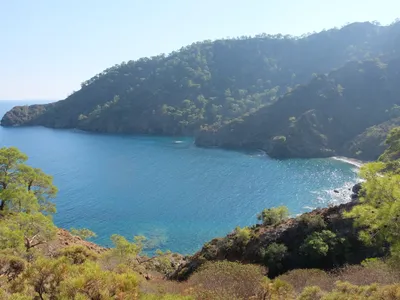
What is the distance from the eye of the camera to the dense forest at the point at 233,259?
473 inches

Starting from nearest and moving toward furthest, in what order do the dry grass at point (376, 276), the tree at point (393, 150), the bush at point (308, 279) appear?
the dry grass at point (376, 276) → the bush at point (308, 279) → the tree at point (393, 150)

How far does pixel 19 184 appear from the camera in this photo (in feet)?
100

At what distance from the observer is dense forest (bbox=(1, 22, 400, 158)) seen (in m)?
117

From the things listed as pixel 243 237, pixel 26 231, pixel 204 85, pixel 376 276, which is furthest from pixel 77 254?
pixel 204 85

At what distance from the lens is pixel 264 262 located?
29500 mm

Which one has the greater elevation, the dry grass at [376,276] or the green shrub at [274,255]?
the dry grass at [376,276]

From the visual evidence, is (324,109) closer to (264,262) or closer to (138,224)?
(138,224)

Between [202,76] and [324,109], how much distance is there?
3051 inches

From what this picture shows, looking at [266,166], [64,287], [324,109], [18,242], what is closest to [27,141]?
[266,166]

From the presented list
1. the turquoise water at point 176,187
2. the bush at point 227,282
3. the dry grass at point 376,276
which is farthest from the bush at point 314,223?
the turquoise water at point 176,187

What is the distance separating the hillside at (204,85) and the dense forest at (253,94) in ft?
1.67

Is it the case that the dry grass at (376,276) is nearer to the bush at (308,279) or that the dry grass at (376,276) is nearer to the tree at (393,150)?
the bush at (308,279)

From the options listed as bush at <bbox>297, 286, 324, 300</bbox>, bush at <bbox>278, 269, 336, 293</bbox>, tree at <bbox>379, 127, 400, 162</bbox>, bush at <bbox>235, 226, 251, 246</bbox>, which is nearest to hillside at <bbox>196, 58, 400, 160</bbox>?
tree at <bbox>379, 127, 400, 162</bbox>

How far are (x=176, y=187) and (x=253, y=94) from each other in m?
102
